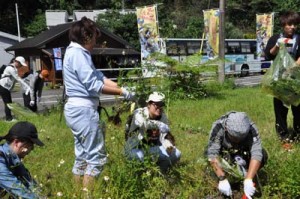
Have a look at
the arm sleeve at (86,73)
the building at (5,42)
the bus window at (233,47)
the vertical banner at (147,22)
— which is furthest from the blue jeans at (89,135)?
the building at (5,42)

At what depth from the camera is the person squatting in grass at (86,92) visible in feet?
10.8

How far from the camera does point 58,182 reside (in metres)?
3.45

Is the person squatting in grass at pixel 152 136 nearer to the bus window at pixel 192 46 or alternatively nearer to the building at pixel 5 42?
the bus window at pixel 192 46

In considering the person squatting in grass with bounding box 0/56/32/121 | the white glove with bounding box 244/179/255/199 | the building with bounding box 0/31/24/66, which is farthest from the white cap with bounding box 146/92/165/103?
the building with bounding box 0/31/24/66

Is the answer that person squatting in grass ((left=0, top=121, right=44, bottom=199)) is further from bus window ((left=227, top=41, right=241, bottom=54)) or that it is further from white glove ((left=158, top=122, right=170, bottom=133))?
bus window ((left=227, top=41, right=241, bottom=54))

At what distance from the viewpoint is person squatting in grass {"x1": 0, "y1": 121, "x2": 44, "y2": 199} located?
2.77 m

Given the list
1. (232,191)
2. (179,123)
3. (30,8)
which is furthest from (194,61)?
(30,8)

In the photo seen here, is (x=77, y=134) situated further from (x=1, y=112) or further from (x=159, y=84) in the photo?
(x=1, y=112)

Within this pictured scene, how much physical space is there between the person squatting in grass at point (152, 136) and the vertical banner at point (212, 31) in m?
12.2

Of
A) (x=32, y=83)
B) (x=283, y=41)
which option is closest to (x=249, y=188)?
(x=283, y=41)

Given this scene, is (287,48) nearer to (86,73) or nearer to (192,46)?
(86,73)

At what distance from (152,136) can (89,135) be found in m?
0.82

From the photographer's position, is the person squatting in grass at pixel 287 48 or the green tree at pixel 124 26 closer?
the person squatting in grass at pixel 287 48

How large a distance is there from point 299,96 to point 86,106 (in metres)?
2.33
